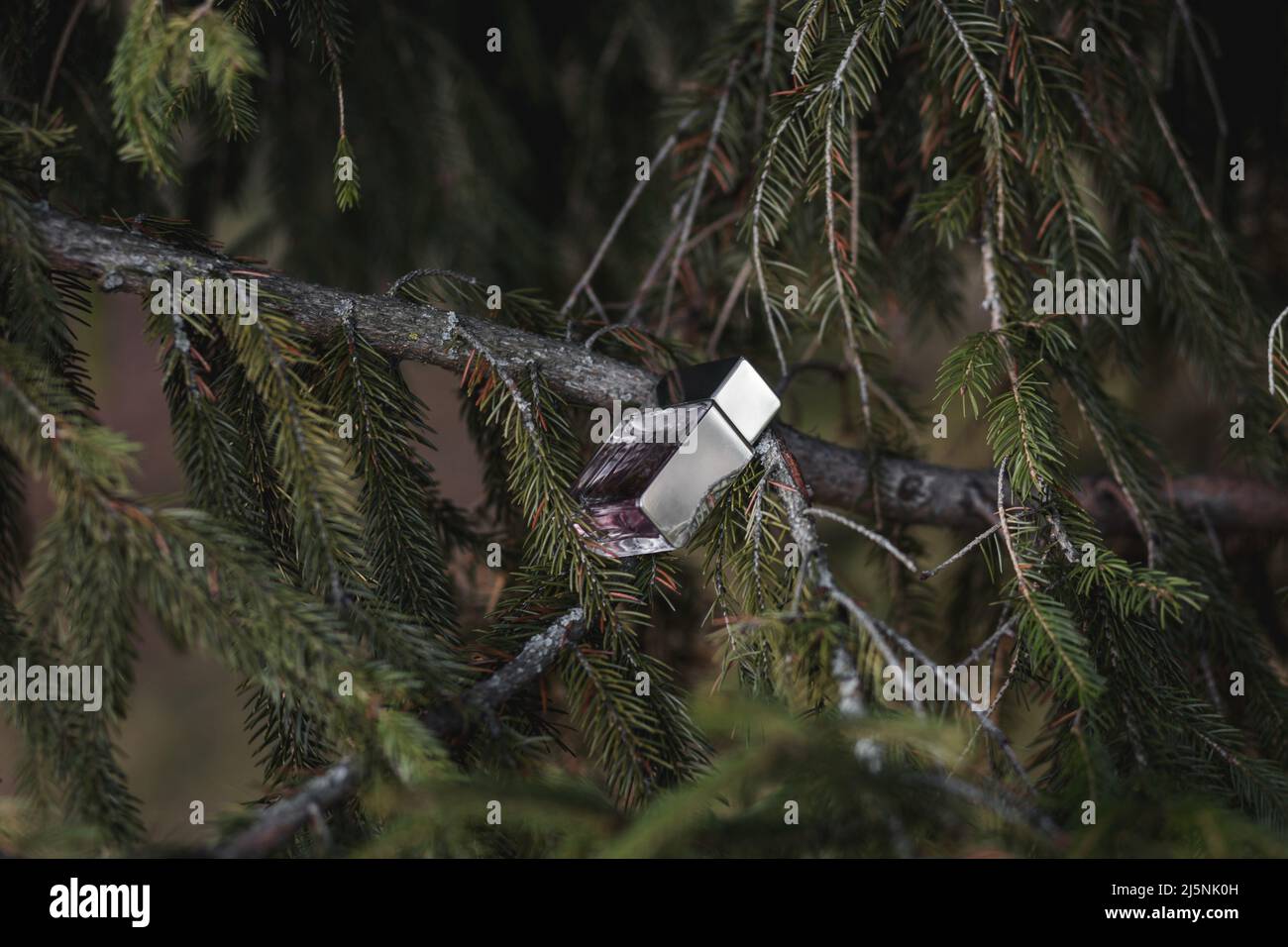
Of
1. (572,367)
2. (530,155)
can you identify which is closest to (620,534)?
(572,367)

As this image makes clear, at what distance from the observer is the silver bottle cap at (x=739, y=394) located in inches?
33.1

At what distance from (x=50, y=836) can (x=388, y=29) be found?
1414 mm

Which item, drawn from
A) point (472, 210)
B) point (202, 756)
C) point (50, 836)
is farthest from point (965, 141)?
point (202, 756)

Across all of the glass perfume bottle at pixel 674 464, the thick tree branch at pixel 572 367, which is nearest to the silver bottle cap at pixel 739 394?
the glass perfume bottle at pixel 674 464

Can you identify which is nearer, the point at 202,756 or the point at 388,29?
the point at 388,29

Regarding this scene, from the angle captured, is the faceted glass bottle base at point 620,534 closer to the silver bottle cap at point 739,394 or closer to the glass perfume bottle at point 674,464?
the glass perfume bottle at point 674,464

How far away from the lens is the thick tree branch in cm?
77

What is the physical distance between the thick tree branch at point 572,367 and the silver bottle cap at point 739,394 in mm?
114

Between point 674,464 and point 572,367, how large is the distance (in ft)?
0.65

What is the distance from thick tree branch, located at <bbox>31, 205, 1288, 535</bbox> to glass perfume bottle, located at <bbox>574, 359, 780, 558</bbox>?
0.11 m

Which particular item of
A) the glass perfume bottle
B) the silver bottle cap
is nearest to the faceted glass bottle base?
the glass perfume bottle

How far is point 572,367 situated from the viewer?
944 mm
